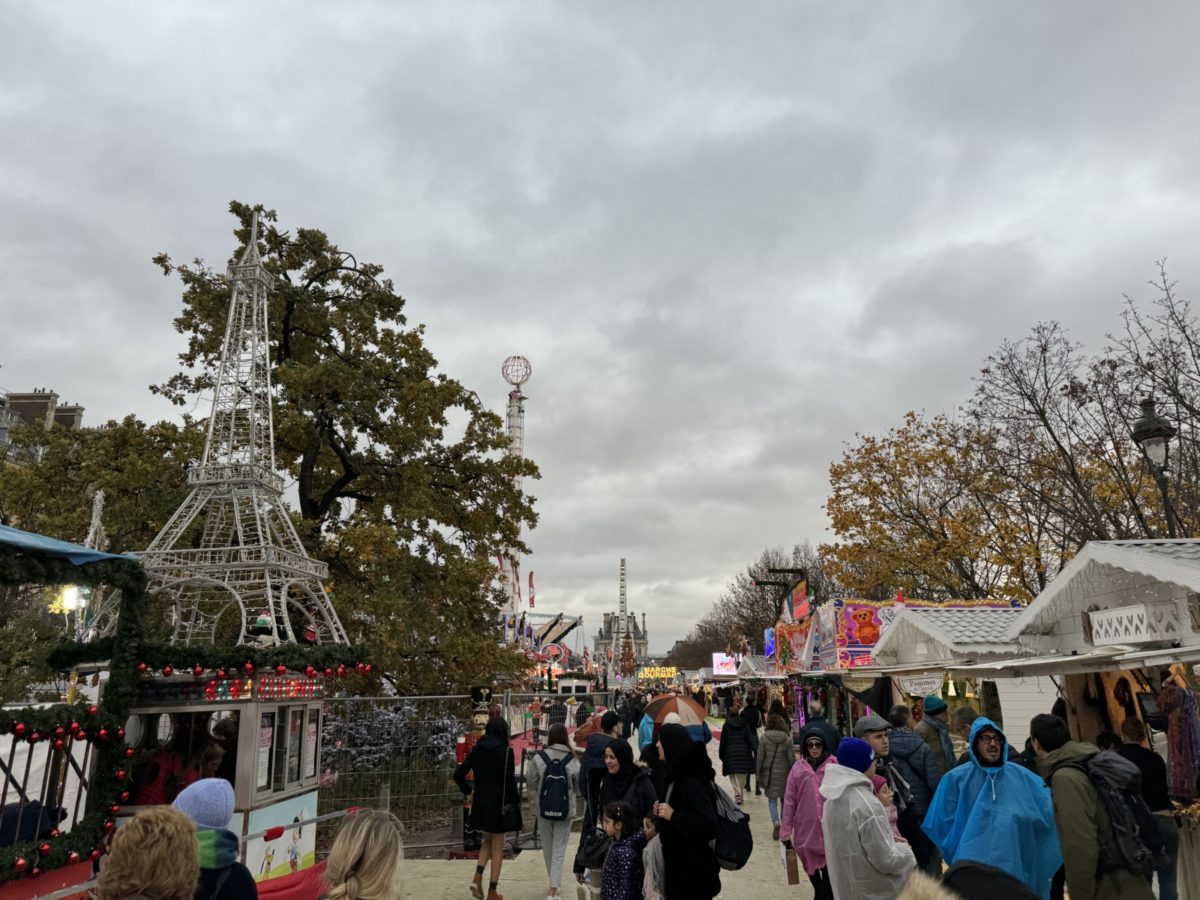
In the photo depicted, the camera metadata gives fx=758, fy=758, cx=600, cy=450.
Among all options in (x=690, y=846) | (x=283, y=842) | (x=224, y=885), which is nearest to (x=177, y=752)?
(x=283, y=842)

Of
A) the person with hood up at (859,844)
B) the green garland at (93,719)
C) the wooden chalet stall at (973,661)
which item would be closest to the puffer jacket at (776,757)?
the wooden chalet stall at (973,661)

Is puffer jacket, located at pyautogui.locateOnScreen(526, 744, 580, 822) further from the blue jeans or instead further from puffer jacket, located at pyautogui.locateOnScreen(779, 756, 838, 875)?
the blue jeans

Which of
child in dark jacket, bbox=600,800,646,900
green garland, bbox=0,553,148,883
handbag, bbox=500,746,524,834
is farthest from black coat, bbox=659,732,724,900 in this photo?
green garland, bbox=0,553,148,883

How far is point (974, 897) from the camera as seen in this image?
8.73 feet

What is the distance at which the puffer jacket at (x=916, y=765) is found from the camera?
6430 millimetres

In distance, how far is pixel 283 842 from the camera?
7.52m

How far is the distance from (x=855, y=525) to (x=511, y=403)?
60.8 m

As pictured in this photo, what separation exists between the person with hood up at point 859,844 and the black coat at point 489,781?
3951 millimetres

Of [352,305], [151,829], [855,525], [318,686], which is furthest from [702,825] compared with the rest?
[855,525]

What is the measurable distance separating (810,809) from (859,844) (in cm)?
185

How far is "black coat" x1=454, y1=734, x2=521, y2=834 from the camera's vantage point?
7.37 m

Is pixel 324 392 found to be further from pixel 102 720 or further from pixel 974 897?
pixel 974 897

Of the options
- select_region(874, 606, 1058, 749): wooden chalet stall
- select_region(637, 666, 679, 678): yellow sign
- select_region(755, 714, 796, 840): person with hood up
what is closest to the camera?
select_region(755, 714, 796, 840): person with hood up

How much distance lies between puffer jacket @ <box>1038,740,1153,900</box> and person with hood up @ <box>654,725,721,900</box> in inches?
78.2
